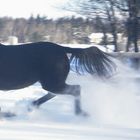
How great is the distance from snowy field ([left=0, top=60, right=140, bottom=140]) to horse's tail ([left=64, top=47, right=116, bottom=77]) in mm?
187

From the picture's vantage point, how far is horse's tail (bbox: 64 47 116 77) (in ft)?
24.7

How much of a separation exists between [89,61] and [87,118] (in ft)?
3.04

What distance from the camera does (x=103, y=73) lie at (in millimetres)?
7605

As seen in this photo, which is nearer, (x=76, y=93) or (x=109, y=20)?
(x=76, y=93)

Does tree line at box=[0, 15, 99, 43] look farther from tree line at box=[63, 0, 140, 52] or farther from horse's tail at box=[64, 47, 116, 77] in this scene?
horse's tail at box=[64, 47, 116, 77]

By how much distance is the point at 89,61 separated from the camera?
7566 mm

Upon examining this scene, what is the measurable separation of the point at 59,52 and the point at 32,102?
2.92 feet

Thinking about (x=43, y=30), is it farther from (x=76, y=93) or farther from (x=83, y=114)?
(x=83, y=114)

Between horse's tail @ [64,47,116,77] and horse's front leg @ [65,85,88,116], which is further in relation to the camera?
horse's tail @ [64,47,116,77]

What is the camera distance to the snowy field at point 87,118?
5793 mm

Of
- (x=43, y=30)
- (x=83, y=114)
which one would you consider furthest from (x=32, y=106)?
(x=43, y=30)

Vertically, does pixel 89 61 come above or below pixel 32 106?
above

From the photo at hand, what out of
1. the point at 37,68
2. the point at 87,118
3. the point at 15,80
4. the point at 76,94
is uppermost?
the point at 37,68

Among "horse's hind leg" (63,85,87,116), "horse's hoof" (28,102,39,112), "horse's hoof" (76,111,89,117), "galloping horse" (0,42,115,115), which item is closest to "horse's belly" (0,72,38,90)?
"galloping horse" (0,42,115,115)
